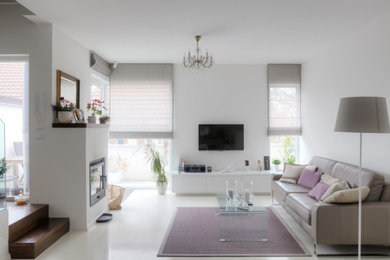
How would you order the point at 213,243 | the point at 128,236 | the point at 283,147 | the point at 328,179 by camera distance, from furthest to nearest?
1. the point at 283,147
2. the point at 328,179
3. the point at 128,236
4. the point at 213,243

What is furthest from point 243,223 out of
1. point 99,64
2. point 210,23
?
point 99,64

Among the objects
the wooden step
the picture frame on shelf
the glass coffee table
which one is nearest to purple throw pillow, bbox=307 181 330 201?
the glass coffee table

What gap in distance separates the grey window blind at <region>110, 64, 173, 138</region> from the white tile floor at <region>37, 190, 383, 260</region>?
1.58 meters

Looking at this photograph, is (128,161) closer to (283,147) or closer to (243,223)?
(283,147)

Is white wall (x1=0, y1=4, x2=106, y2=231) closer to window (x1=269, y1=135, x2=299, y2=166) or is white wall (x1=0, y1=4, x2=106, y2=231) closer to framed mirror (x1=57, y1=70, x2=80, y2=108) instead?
framed mirror (x1=57, y1=70, x2=80, y2=108)

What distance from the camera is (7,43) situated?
3.68 m

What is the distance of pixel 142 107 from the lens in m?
5.88

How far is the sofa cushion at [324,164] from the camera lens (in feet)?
13.6

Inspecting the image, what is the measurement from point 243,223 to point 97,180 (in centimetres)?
236

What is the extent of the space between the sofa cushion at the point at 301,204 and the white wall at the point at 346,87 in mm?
938

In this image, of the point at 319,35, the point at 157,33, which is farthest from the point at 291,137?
the point at 157,33

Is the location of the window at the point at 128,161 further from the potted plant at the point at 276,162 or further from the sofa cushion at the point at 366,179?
the sofa cushion at the point at 366,179

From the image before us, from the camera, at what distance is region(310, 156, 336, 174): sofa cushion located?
4.13 meters

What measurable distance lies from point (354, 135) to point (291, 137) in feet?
7.43
